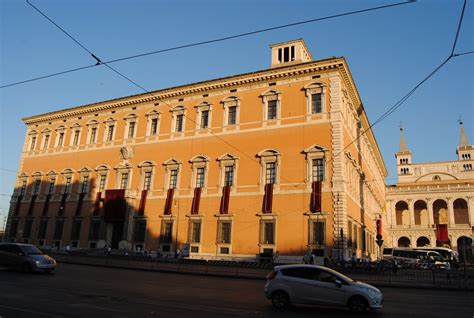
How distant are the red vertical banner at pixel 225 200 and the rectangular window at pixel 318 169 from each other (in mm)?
7568

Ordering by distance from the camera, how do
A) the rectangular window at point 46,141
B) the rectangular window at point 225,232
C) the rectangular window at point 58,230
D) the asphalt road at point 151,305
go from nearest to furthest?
the asphalt road at point 151,305
the rectangular window at point 225,232
the rectangular window at point 58,230
the rectangular window at point 46,141

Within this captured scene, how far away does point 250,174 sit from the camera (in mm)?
32250

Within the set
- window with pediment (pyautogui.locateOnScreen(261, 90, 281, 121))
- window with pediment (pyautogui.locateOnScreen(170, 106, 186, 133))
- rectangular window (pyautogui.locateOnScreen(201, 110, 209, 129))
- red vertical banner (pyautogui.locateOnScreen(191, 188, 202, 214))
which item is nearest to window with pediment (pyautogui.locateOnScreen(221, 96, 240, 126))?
rectangular window (pyautogui.locateOnScreen(201, 110, 209, 129))

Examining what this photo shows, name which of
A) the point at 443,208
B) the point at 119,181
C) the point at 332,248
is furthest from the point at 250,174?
the point at 443,208

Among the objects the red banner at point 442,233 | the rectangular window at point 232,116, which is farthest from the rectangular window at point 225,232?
the red banner at point 442,233

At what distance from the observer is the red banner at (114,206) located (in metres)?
37.5

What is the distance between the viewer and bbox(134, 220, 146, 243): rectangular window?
36562mm

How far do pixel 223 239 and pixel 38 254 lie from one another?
16.0m

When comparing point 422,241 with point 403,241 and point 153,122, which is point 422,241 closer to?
point 403,241

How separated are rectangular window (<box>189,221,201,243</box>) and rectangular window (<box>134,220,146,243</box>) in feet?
19.0

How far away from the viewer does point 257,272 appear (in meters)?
23.1

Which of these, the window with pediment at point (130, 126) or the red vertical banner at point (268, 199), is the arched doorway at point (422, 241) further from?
the window with pediment at point (130, 126)

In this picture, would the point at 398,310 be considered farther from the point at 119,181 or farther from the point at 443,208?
the point at 443,208

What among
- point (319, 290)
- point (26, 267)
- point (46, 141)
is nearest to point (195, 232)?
point (26, 267)
